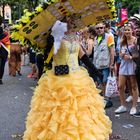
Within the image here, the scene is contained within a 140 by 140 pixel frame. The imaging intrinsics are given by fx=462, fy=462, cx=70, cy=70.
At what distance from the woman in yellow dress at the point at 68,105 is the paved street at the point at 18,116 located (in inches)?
50.0

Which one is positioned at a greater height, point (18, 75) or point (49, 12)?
point (49, 12)

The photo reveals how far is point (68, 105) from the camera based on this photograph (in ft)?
18.2

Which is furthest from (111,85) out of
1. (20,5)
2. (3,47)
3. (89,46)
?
(20,5)

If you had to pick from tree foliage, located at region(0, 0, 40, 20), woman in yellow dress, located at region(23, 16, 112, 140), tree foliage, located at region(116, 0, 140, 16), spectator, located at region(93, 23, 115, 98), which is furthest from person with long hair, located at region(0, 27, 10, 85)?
tree foliage, located at region(116, 0, 140, 16)

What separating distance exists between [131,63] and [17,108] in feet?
8.38

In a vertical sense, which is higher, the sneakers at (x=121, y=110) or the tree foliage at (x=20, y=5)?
the tree foliage at (x=20, y=5)

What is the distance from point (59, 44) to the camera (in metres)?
5.48

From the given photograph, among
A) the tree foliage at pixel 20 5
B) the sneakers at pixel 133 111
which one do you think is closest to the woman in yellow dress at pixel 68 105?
the sneakers at pixel 133 111

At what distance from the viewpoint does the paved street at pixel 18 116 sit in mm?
7125

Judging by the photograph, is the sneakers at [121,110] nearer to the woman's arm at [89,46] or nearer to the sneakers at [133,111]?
the sneakers at [133,111]

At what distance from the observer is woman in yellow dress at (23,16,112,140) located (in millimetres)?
5508

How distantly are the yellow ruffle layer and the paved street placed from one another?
127cm

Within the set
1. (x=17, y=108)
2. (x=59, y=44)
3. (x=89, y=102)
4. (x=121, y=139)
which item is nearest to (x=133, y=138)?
(x=121, y=139)

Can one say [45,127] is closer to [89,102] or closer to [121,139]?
[89,102]
